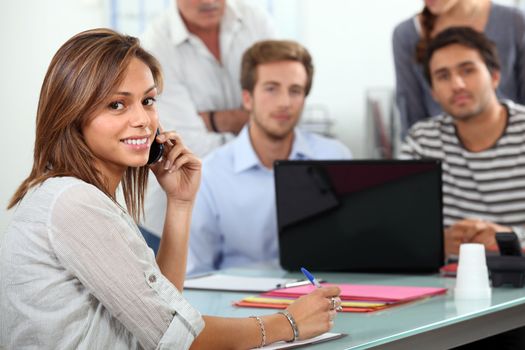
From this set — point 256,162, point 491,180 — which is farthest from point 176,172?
point 491,180

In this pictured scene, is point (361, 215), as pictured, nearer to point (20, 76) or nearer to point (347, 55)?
point (20, 76)

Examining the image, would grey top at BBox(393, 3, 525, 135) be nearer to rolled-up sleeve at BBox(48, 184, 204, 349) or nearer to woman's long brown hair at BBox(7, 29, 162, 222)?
woman's long brown hair at BBox(7, 29, 162, 222)

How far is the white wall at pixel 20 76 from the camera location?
8.83 ft

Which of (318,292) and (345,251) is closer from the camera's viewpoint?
(318,292)

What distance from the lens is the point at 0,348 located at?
4.77ft

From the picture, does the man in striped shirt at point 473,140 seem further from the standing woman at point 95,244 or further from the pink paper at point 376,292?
the standing woman at point 95,244

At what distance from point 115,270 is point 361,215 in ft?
3.38

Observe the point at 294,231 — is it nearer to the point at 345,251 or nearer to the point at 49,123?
the point at 345,251

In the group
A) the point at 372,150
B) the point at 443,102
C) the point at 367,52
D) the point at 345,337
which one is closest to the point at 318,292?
the point at 345,337

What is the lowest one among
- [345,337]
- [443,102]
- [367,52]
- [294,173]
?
[345,337]

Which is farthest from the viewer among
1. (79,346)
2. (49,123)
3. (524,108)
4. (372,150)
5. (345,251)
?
(372,150)

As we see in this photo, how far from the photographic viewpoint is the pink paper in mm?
1924

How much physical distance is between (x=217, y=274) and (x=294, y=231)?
0.23 meters

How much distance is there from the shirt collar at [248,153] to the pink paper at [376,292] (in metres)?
0.83
